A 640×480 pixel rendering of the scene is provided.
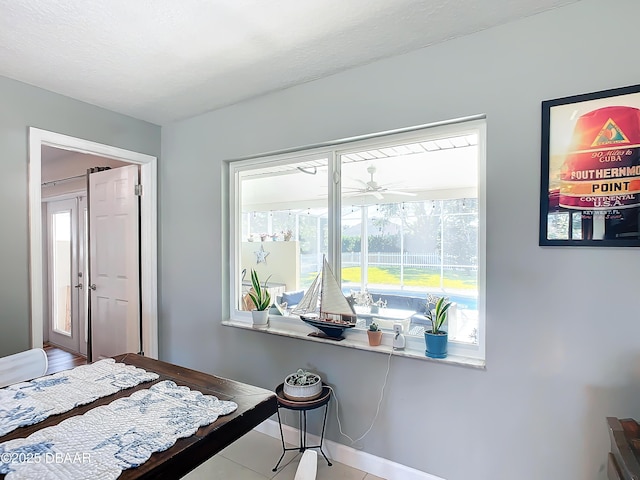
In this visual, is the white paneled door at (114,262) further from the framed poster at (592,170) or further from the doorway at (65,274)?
the framed poster at (592,170)

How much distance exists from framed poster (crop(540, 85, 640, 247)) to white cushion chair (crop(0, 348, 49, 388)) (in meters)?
2.48

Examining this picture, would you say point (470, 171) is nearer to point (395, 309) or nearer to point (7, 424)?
point (395, 309)

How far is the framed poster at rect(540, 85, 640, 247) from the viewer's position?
55.2 inches

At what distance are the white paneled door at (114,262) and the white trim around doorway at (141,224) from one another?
0.27 feet

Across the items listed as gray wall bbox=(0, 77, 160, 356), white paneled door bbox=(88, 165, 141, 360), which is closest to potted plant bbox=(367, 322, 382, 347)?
white paneled door bbox=(88, 165, 141, 360)

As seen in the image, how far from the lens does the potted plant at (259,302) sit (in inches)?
97.3

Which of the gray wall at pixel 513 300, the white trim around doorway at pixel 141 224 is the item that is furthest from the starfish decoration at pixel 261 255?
the white trim around doorway at pixel 141 224

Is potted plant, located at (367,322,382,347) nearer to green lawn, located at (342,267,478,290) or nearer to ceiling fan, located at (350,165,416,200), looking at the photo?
green lawn, located at (342,267,478,290)

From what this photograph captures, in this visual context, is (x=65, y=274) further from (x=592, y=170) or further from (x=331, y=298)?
(x=592, y=170)

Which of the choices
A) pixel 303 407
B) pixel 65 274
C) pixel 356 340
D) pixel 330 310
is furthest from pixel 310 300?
pixel 65 274

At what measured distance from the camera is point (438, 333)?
1.82m

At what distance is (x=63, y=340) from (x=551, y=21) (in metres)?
5.61

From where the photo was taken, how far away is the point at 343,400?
82.7 inches

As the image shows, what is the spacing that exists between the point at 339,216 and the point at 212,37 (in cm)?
121
